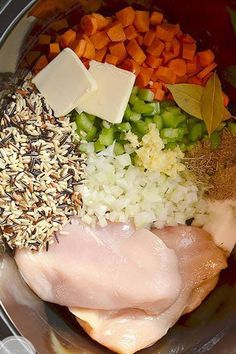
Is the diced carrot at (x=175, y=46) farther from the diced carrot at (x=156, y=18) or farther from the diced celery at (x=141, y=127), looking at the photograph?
the diced celery at (x=141, y=127)

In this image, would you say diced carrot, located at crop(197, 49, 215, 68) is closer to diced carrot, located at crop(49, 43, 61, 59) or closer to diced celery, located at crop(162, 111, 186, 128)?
diced celery, located at crop(162, 111, 186, 128)

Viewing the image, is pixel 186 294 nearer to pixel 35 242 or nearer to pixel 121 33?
pixel 35 242

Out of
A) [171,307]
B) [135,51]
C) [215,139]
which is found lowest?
[171,307]

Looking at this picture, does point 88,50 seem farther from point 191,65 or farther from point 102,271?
point 102,271

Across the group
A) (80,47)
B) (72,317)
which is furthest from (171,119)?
(72,317)

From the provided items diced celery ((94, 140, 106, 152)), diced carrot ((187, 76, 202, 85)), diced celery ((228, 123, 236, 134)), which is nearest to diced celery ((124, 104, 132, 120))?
diced celery ((94, 140, 106, 152))

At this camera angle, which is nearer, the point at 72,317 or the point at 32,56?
the point at 32,56
